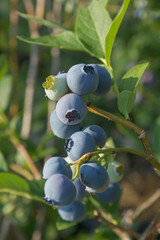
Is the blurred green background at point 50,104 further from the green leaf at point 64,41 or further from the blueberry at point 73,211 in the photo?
the green leaf at point 64,41

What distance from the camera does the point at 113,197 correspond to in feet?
3.16

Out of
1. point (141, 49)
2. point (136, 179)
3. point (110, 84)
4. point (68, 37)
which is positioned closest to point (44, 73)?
point (141, 49)

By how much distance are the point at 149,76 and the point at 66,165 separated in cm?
212

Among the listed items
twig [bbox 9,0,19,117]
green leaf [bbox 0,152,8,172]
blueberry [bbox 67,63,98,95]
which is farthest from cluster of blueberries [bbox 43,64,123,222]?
twig [bbox 9,0,19,117]

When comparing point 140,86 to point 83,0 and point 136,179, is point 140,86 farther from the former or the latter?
point 136,179

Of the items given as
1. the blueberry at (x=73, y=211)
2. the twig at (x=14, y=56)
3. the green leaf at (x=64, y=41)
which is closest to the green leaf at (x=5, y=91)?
the twig at (x=14, y=56)

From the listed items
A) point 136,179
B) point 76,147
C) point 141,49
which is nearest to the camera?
point 76,147

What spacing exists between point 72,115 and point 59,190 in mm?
155

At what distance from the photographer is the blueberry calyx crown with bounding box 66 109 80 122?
66cm

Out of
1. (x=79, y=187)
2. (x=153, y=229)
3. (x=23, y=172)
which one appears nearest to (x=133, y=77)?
(x=79, y=187)

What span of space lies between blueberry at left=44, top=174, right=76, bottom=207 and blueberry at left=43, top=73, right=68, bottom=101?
0.17 metres

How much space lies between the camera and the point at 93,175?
65 cm

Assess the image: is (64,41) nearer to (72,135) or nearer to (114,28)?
(114,28)

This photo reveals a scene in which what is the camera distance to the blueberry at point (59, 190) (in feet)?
2.10
